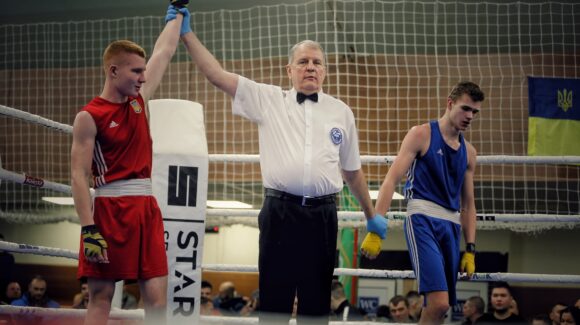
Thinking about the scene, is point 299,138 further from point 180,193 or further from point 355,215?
point 355,215

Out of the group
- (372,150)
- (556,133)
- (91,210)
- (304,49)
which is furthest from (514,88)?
(91,210)

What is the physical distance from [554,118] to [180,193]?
4.52 metres

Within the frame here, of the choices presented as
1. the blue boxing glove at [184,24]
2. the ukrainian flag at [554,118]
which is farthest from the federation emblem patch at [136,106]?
the ukrainian flag at [554,118]

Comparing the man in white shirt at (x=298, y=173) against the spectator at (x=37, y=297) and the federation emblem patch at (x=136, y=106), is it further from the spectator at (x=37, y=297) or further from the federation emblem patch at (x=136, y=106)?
the spectator at (x=37, y=297)

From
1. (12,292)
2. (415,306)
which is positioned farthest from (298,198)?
(12,292)

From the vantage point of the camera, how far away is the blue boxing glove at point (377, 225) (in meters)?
3.36

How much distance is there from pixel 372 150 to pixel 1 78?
16.5ft

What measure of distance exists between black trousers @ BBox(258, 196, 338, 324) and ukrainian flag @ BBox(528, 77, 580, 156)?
14.0 feet

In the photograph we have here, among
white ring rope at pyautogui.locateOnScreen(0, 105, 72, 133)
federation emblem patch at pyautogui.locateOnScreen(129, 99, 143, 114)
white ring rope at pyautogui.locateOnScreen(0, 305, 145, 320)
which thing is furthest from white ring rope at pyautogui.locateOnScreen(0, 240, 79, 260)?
federation emblem patch at pyautogui.locateOnScreen(129, 99, 143, 114)

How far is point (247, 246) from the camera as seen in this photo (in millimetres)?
15391

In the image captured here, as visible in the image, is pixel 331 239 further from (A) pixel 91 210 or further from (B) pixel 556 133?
(B) pixel 556 133

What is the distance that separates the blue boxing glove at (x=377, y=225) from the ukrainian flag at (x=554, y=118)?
370 centimetres

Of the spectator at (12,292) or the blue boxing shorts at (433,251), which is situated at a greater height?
the blue boxing shorts at (433,251)

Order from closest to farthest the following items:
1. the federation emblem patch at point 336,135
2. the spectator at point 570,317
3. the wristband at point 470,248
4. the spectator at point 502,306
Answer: the federation emblem patch at point 336,135
the wristband at point 470,248
the spectator at point 570,317
the spectator at point 502,306
